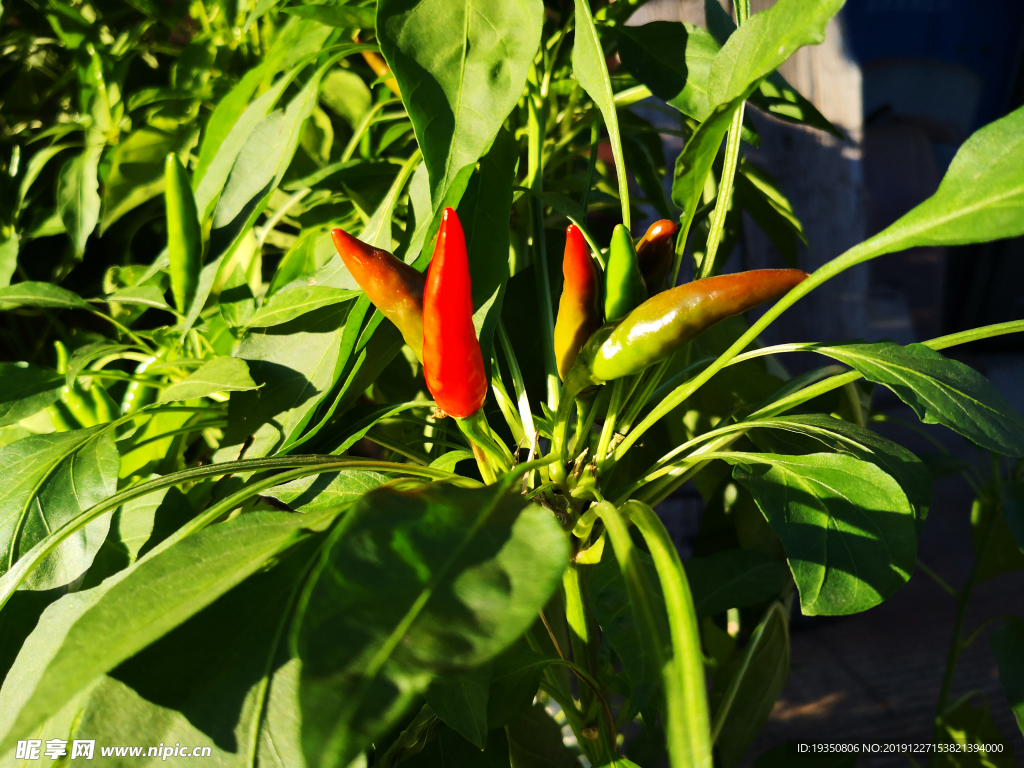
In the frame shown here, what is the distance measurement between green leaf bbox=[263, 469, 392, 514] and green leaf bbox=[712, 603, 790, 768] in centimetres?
35

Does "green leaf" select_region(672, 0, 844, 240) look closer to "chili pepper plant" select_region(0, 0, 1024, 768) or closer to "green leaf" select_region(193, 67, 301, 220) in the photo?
"chili pepper plant" select_region(0, 0, 1024, 768)

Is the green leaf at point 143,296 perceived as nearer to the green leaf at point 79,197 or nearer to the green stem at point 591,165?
the green leaf at point 79,197

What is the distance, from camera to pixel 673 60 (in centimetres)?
43

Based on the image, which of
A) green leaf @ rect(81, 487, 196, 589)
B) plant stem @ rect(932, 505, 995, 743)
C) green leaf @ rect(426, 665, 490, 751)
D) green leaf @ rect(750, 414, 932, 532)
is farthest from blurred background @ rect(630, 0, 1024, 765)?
green leaf @ rect(81, 487, 196, 589)

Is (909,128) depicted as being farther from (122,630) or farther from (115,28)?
(122,630)

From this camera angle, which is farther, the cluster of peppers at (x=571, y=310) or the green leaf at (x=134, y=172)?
the green leaf at (x=134, y=172)

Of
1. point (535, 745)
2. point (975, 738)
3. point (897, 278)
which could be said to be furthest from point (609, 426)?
point (897, 278)

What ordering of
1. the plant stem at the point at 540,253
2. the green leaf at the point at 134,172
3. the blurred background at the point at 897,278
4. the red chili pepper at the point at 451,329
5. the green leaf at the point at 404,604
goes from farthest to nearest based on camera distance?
the blurred background at the point at 897,278, the green leaf at the point at 134,172, the plant stem at the point at 540,253, the red chili pepper at the point at 451,329, the green leaf at the point at 404,604

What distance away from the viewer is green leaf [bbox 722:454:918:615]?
0.31 m

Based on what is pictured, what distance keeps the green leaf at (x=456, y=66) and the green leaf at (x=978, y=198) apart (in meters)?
0.18

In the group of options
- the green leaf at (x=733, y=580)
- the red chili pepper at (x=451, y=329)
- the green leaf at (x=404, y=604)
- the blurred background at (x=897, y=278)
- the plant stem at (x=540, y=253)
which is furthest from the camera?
the blurred background at (x=897, y=278)

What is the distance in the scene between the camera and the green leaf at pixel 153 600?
0.21 metres

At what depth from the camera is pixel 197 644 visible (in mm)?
276

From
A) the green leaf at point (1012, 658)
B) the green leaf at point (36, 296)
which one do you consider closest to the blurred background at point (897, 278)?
the green leaf at point (1012, 658)
